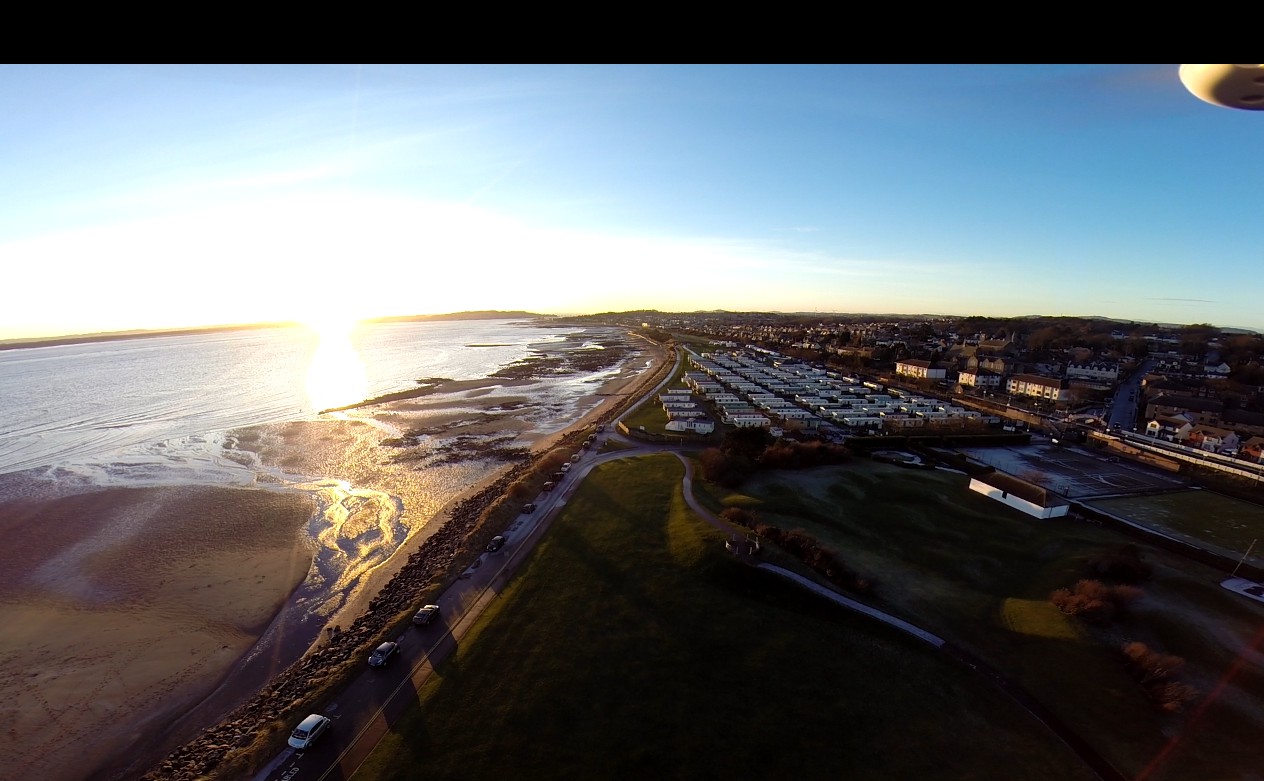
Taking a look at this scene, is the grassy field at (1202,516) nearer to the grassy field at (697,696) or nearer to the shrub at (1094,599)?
the shrub at (1094,599)

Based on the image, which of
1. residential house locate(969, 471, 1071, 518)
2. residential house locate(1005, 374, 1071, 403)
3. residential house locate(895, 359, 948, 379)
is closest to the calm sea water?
residential house locate(969, 471, 1071, 518)

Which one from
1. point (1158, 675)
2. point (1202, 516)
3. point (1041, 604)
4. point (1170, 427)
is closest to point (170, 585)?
point (1041, 604)

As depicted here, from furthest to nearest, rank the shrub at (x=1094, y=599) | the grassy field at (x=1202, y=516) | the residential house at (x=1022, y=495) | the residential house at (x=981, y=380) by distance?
the residential house at (x=981, y=380), the residential house at (x=1022, y=495), the grassy field at (x=1202, y=516), the shrub at (x=1094, y=599)

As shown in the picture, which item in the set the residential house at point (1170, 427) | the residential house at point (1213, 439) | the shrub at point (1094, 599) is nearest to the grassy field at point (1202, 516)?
the shrub at point (1094, 599)

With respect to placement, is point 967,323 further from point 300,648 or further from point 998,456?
point 300,648
